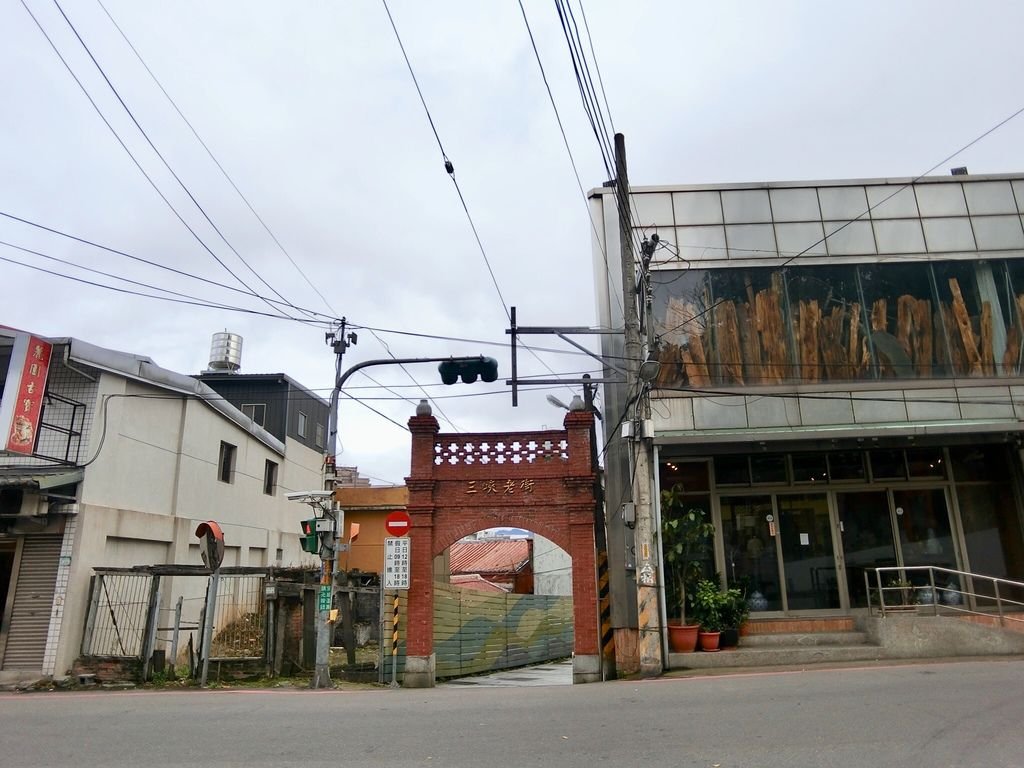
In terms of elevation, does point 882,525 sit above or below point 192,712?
above

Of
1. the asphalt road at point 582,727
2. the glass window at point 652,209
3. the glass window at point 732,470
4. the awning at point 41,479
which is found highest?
the glass window at point 652,209

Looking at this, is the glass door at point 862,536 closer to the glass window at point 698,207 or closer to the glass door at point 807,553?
the glass door at point 807,553

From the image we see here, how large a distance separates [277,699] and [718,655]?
282 inches

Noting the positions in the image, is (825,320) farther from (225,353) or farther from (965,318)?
(225,353)

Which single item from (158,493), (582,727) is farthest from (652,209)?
(158,493)

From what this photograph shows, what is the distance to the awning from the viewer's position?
41.0ft

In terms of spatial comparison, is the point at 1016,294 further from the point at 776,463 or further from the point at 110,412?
the point at 110,412

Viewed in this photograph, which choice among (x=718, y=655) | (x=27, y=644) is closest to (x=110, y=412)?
(x=27, y=644)

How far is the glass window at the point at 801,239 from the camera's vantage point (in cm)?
1541

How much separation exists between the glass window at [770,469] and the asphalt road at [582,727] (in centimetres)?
521

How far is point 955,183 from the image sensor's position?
15867 millimetres

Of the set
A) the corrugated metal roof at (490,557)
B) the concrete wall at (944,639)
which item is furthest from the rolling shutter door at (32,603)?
the corrugated metal roof at (490,557)

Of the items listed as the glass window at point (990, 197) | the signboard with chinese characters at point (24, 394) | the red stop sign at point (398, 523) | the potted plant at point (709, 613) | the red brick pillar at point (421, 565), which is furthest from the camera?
the glass window at point (990, 197)

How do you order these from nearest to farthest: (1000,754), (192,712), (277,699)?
(1000,754) < (192,712) < (277,699)
